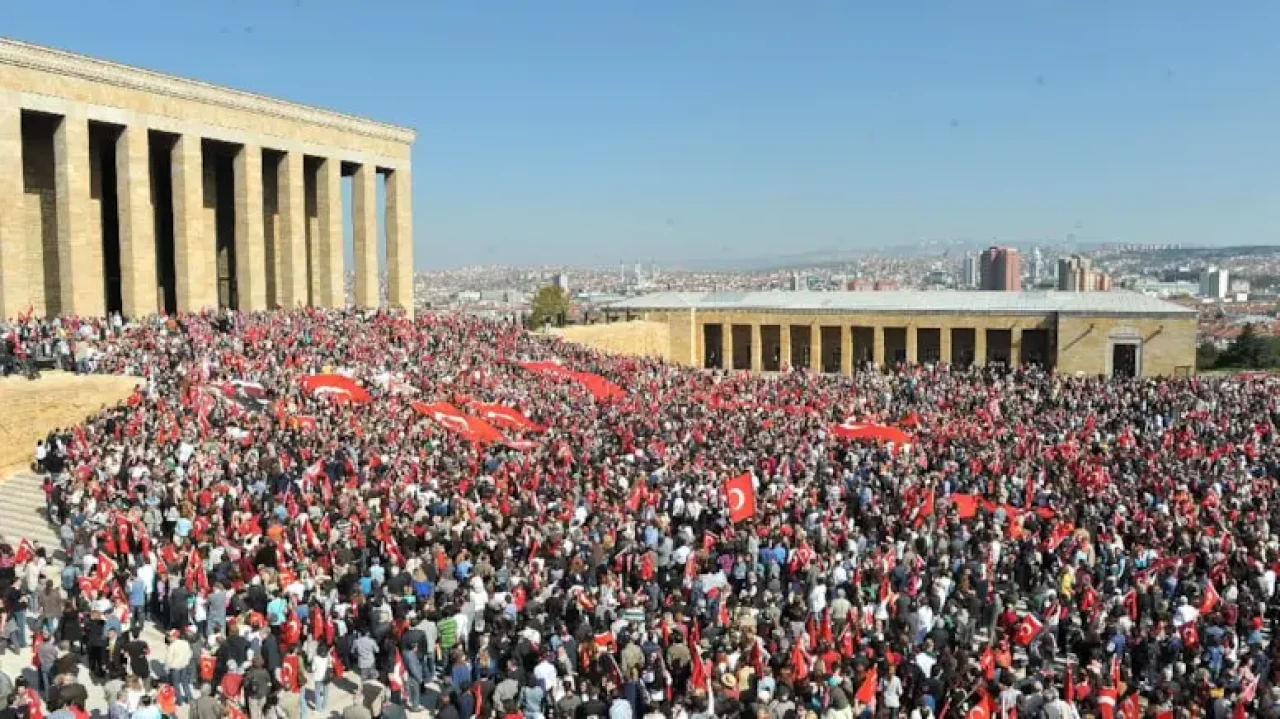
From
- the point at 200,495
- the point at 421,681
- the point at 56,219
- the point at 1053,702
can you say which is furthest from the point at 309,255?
the point at 1053,702

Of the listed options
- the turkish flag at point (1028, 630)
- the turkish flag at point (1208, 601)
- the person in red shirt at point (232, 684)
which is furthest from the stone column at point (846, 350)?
the person in red shirt at point (232, 684)

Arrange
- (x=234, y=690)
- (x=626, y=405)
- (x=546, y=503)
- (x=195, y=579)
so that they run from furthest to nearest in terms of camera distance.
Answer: (x=626, y=405) < (x=546, y=503) < (x=195, y=579) < (x=234, y=690)

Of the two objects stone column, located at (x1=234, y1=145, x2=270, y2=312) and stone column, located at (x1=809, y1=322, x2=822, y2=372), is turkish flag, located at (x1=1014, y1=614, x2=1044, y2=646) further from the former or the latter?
stone column, located at (x1=809, y1=322, x2=822, y2=372)

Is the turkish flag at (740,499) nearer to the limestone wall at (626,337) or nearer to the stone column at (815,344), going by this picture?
the limestone wall at (626,337)

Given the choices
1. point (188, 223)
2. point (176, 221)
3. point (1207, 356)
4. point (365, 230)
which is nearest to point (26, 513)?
point (188, 223)

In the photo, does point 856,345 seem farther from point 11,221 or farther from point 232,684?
point 232,684

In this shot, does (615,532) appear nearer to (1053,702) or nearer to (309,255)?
(1053,702)

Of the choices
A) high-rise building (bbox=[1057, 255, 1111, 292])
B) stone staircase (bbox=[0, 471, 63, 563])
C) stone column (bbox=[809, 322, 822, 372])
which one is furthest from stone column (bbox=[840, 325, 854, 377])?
high-rise building (bbox=[1057, 255, 1111, 292])
